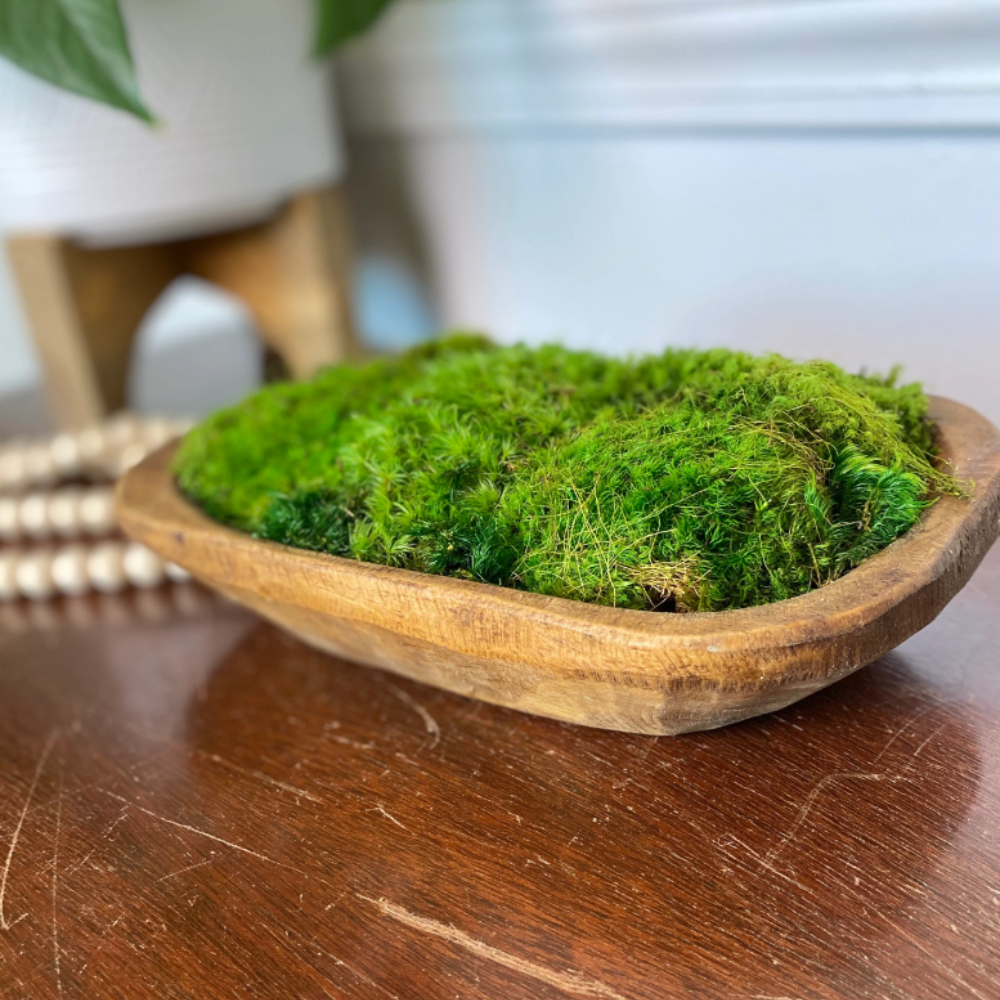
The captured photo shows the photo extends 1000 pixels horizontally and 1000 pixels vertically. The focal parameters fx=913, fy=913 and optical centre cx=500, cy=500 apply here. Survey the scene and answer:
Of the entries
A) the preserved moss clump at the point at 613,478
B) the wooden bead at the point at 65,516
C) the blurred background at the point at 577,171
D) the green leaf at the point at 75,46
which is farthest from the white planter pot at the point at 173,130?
the preserved moss clump at the point at 613,478

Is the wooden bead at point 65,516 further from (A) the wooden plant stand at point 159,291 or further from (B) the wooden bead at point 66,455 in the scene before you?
(A) the wooden plant stand at point 159,291

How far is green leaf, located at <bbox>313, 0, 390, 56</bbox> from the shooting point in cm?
65

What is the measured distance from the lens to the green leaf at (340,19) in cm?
65

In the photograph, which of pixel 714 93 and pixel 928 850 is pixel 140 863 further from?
pixel 714 93

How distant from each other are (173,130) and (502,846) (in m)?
0.56

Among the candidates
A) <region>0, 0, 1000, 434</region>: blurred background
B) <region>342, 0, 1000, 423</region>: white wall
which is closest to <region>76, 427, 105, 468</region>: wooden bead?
<region>0, 0, 1000, 434</region>: blurred background

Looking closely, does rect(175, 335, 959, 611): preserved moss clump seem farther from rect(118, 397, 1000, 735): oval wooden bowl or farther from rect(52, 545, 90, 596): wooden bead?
rect(52, 545, 90, 596): wooden bead

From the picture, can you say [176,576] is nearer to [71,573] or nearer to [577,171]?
[71,573]

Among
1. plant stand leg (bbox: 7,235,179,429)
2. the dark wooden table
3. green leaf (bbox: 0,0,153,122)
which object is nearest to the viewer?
the dark wooden table

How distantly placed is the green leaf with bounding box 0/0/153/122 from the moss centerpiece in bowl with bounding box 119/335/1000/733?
0.26m

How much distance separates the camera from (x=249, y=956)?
31 cm

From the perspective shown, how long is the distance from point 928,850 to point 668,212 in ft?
1.82

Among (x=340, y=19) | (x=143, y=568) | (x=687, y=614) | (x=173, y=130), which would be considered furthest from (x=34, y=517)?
(x=687, y=614)

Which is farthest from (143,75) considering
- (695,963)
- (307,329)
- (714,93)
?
(695,963)
